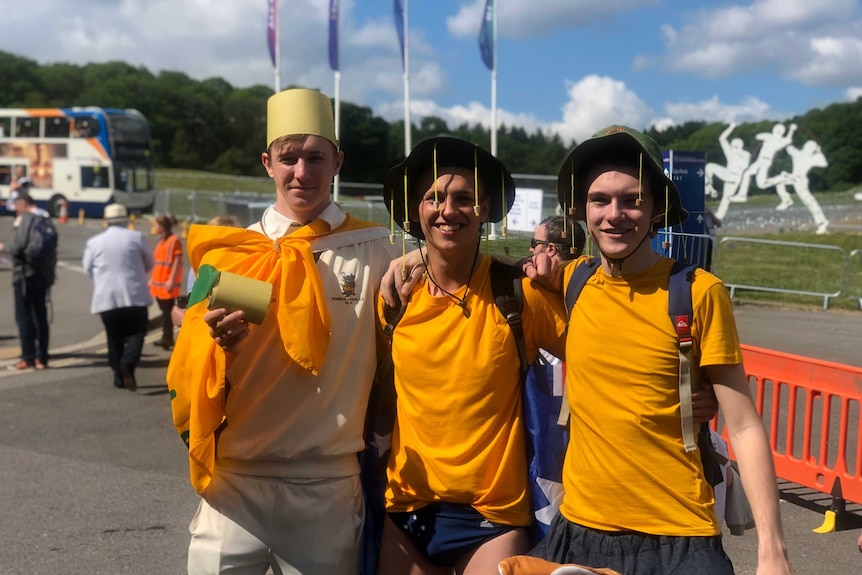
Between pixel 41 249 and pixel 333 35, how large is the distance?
17.1 meters

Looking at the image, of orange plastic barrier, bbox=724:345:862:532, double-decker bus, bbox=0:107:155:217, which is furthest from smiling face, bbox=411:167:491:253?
double-decker bus, bbox=0:107:155:217

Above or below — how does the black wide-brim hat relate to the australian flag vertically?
above

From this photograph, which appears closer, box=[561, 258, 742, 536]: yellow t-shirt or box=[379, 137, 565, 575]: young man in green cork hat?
box=[561, 258, 742, 536]: yellow t-shirt

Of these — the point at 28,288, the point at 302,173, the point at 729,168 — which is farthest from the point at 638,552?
the point at 729,168

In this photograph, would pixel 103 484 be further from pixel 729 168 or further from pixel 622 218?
pixel 729 168

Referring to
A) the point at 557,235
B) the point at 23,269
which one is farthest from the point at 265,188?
the point at 557,235

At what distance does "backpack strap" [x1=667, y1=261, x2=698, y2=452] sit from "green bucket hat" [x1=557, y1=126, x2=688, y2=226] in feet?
0.91

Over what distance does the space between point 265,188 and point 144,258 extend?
3452cm

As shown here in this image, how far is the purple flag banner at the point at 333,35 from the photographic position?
25.2 m

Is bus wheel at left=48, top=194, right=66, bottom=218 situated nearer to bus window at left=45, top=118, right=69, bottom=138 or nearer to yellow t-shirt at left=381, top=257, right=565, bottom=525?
bus window at left=45, top=118, right=69, bottom=138

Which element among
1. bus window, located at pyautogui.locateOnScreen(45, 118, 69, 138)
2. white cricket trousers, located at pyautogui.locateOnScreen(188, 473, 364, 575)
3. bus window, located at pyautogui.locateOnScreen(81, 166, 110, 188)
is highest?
bus window, located at pyautogui.locateOnScreen(45, 118, 69, 138)

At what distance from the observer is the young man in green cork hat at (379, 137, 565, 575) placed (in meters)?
2.46

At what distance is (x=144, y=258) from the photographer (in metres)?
9.79

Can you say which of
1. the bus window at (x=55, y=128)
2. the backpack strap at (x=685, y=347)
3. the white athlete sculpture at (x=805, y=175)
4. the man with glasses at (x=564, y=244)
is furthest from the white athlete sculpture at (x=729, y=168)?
the bus window at (x=55, y=128)
